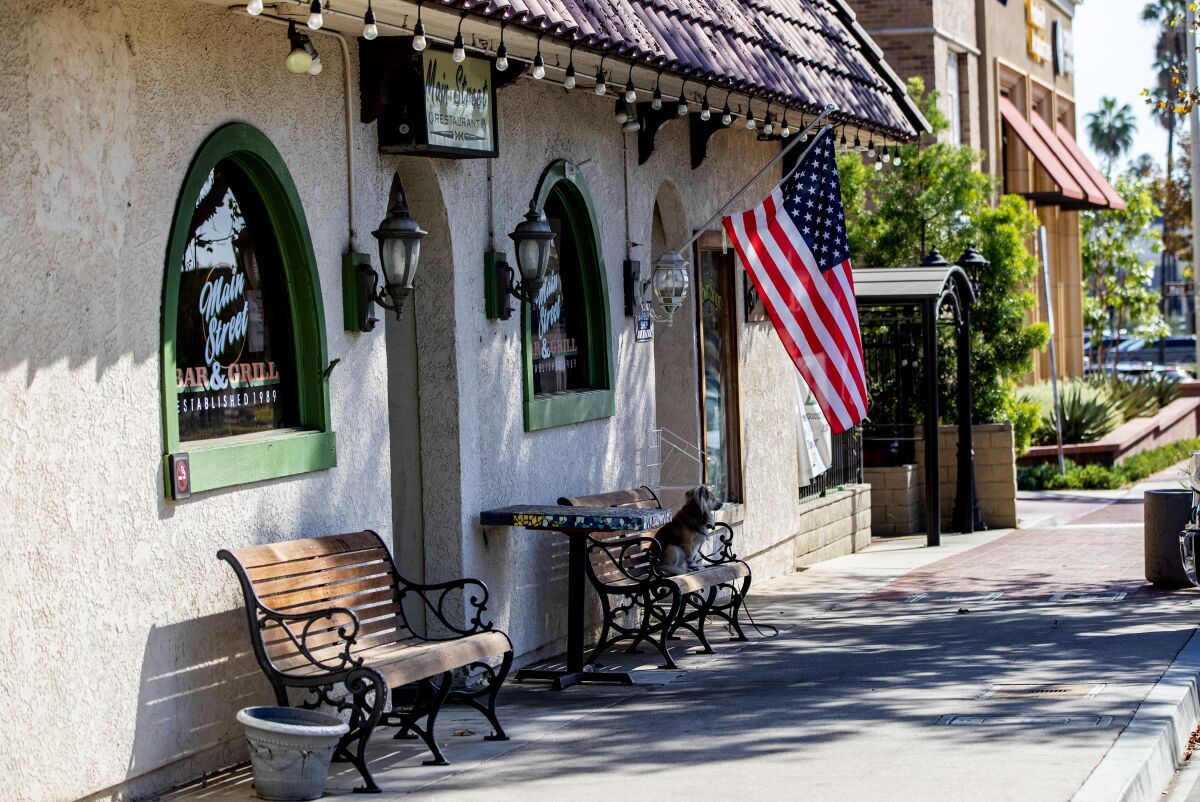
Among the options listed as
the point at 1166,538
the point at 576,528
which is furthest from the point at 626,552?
the point at 1166,538

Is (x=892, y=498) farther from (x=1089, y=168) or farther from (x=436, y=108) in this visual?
(x=1089, y=168)

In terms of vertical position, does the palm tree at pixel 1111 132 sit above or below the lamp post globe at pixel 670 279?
above

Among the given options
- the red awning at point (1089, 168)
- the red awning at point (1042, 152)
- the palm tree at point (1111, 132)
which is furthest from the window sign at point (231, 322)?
the palm tree at point (1111, 132)

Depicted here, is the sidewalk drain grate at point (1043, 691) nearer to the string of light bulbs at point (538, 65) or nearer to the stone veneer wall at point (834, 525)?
the string of light bulbs at point (538, 65)

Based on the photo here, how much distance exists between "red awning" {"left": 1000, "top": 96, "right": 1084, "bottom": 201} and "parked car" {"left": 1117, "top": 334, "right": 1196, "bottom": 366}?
27.2 metres

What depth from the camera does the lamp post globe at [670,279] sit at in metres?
12.1

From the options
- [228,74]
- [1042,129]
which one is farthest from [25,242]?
[1042,129]

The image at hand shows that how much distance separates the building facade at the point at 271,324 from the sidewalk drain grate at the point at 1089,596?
323cm

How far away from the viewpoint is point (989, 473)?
62.7ft

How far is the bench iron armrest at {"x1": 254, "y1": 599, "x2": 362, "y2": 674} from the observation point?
7133 millimetres

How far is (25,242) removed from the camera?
6.36 meters

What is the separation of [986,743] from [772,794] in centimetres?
134

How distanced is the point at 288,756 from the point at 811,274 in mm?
6071

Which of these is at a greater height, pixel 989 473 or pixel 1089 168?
pixel 1089 168
